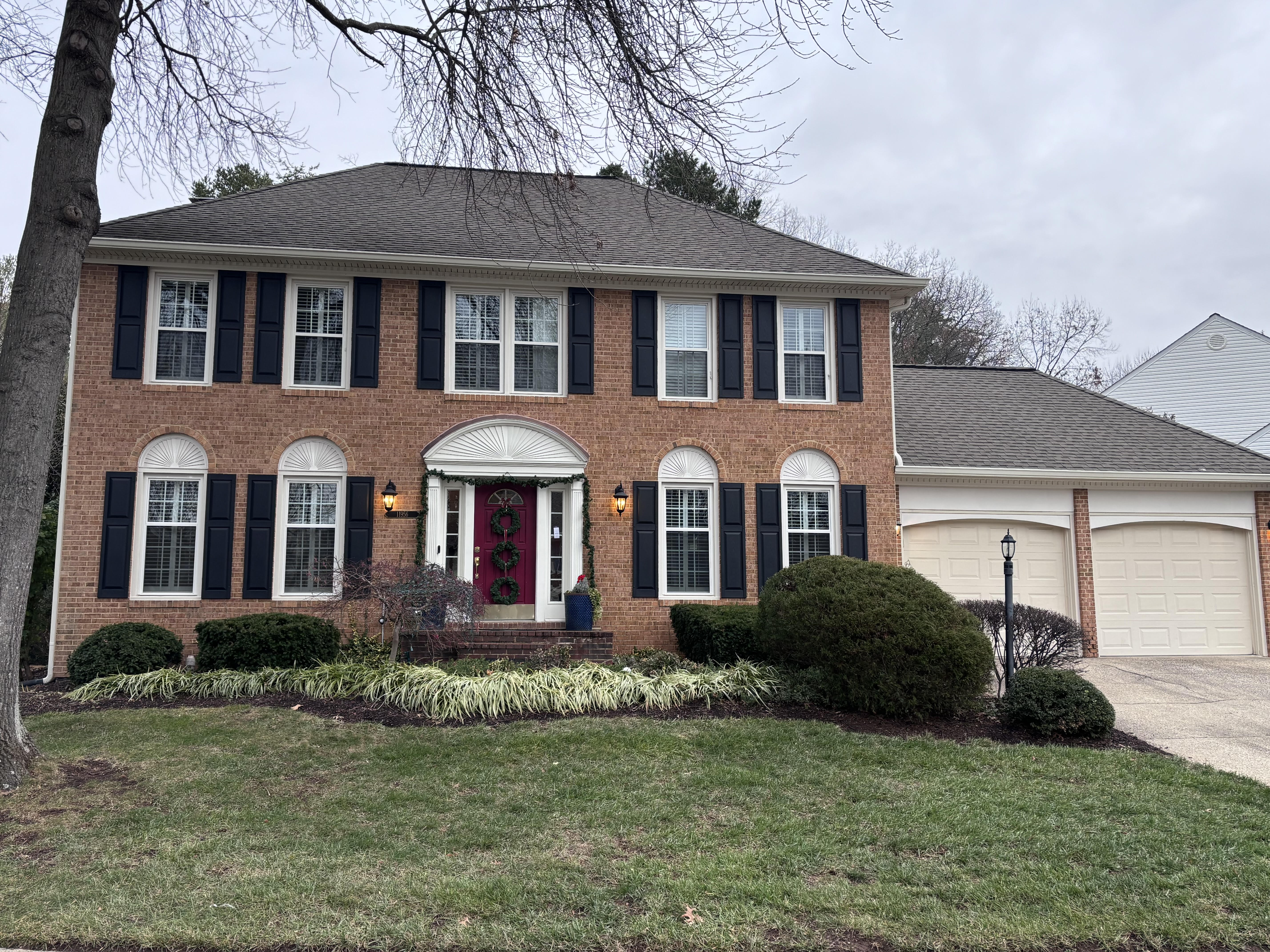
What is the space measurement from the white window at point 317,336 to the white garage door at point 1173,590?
1150 centimetres

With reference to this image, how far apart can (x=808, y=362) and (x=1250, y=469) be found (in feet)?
23.4

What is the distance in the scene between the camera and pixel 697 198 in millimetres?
12102

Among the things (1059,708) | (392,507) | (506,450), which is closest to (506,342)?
(506,450)

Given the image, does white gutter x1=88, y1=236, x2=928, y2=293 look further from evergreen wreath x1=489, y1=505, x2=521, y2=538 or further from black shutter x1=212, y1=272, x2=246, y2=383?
evergreen wreath x1=489, y1=505, x2=521, y2=538

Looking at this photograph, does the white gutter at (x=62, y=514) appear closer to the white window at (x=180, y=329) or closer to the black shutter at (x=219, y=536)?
the white window at (x=180, y=329)

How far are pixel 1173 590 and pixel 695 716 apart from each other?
919 centimetres

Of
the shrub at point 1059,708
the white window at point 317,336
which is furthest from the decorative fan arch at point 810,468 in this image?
the white window at point 317,336

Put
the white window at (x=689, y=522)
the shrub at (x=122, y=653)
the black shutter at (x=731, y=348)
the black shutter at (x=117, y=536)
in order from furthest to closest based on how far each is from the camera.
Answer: the black shutter at (x=731, y=348) → the white window at (x=689, y=522) → the black shutter at (x=117, y=536) → the shrub at (x=122, y=653)

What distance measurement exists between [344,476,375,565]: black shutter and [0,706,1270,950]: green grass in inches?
153

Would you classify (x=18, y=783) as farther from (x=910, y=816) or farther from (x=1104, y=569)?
(x=1104, y=569)

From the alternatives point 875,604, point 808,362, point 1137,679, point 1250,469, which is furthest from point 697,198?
point 1250,469

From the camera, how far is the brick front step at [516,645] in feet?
34.2

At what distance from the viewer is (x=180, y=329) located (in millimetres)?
11305

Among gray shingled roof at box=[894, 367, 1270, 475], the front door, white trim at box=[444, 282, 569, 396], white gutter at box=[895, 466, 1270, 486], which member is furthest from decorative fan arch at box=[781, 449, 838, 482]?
the front door
